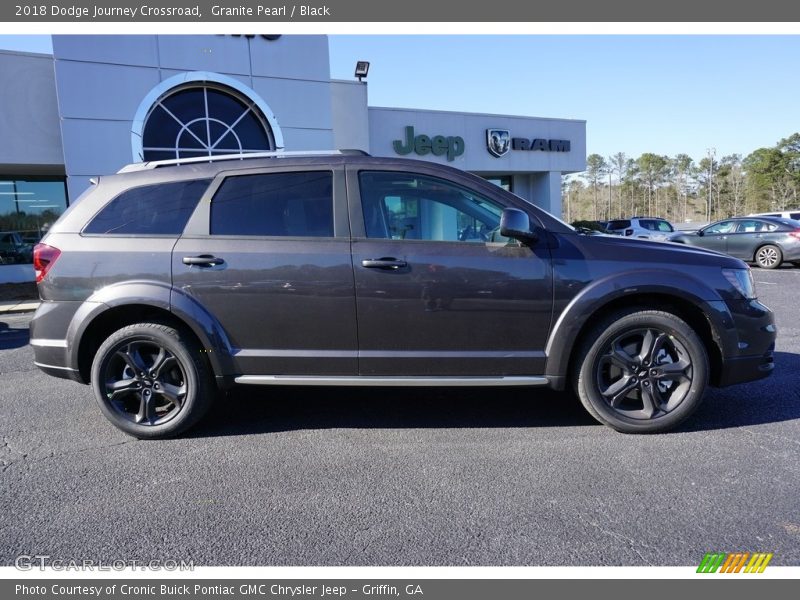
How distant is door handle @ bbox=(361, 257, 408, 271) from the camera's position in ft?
11.6

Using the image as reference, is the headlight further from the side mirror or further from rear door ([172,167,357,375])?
rear door ([172,167,357,375])

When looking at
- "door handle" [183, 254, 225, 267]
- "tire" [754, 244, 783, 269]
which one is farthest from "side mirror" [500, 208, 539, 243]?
"tire" [754, 244, 783, 269]

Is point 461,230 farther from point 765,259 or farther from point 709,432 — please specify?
point 765,259

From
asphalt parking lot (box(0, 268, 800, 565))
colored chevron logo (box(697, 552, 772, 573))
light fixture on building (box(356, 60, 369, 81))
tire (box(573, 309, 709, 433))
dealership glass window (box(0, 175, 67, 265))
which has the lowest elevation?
colored chevron logo (box(697, 552, 772, 573))

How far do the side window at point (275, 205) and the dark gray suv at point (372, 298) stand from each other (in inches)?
0.5

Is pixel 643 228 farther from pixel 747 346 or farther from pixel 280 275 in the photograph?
pixel 280 275

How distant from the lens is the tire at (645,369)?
3.60 metres

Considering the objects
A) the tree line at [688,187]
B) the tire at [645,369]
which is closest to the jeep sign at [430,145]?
the tire at [645,369]

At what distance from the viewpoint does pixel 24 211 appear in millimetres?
15812

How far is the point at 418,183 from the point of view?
12.3ft

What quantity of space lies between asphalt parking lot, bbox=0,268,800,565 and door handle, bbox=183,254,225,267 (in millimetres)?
1248

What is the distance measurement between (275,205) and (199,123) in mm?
10870

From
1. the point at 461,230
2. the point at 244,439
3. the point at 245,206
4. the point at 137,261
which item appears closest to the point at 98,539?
the point at 244,439

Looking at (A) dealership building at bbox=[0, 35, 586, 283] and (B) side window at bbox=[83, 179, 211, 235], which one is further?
(A) dealership building at bbox=[0, 35, 586, 283]
